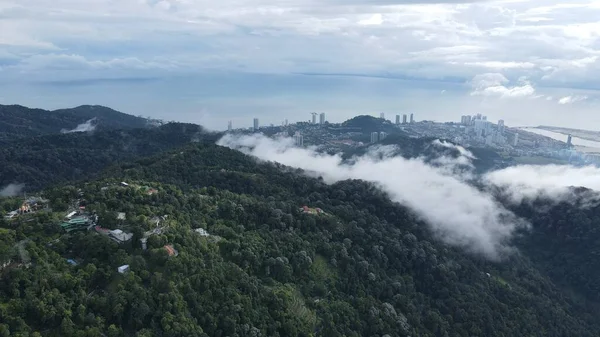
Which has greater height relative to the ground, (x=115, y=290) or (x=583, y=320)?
(x=115, y=290)

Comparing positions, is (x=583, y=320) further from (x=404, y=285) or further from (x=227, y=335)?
(x=227, y=335)

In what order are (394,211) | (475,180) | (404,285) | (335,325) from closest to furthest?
(335,325), (404,285), (394,211), (475,180)

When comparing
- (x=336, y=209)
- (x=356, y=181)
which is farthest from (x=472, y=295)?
(x=356, y=181)

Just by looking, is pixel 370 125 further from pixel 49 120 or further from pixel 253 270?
pixel 253 270

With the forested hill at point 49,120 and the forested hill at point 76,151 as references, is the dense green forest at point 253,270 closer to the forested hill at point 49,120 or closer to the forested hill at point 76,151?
the forested hill at point 76,151

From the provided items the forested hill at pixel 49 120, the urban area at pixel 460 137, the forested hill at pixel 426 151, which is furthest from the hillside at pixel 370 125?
the forested hill at pixel 49 120

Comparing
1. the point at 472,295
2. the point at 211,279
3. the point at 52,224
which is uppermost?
the point at 52,224

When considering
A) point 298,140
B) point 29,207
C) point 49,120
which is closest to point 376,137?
point 298,140
